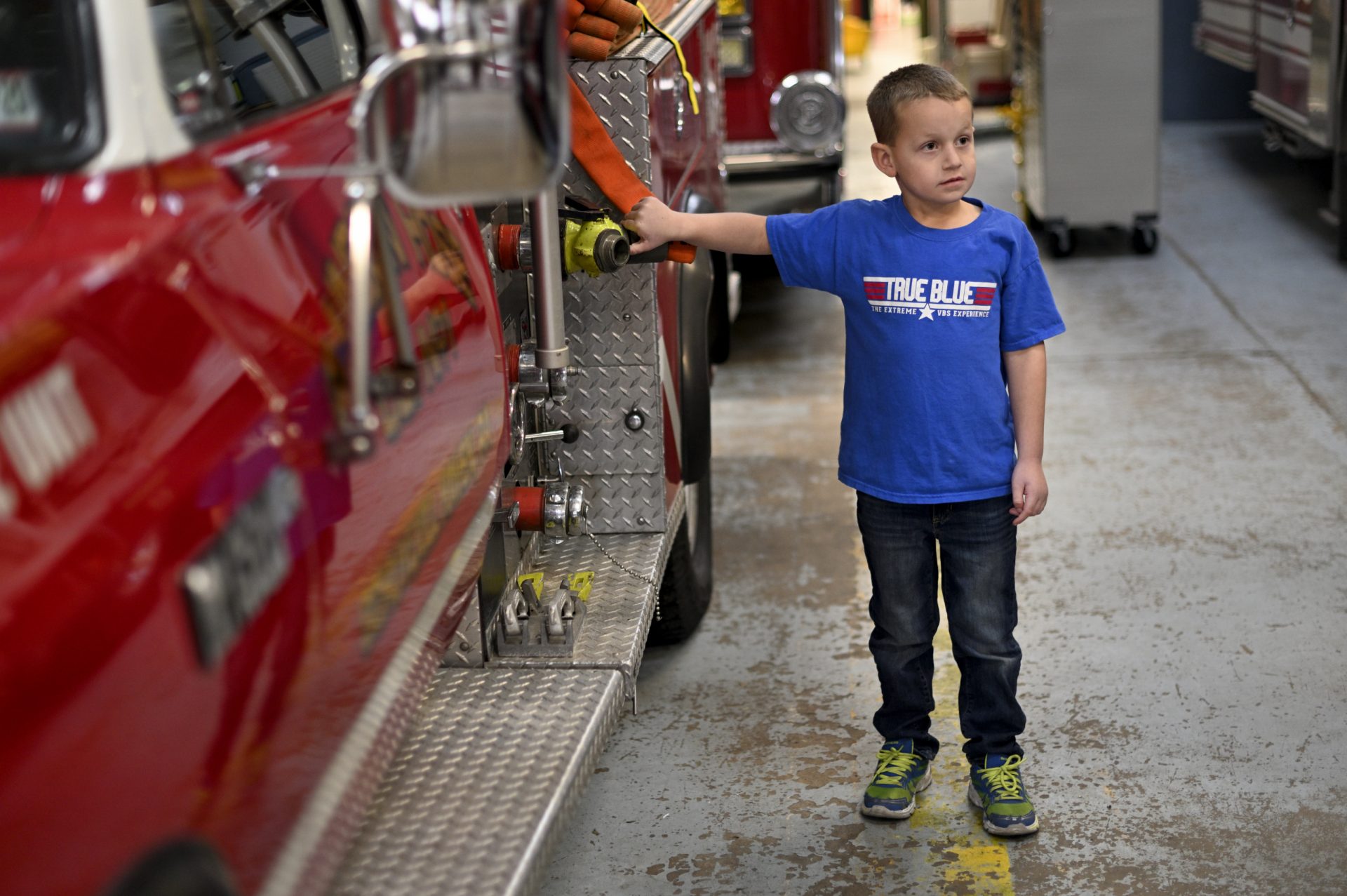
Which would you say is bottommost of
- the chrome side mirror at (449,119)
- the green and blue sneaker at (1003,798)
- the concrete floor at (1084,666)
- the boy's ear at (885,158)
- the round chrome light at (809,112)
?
the concrete floor at (1084,666)

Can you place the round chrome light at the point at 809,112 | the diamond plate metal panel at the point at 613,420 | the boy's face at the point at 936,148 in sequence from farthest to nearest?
the round chrome light at the point at 809,112
the diamond plate metal panel at the point at 613,420
the boy's face at the point at 936,148

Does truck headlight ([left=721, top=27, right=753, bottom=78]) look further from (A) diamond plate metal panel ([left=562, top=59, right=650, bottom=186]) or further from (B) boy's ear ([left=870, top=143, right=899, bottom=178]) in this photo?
(B) boy's ear ([left=870, top=143, right=899, bottom=178])

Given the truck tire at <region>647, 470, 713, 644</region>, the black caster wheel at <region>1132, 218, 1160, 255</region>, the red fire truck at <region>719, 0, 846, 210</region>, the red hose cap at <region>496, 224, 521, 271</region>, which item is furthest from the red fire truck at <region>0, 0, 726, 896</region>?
the black caster wheel at <region>1132, 218, 1160, 255</region>

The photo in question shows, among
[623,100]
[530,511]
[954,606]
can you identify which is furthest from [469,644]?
[623,100]

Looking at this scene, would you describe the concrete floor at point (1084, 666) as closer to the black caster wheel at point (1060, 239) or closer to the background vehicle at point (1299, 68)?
the background vehicle at point (1299, 68)

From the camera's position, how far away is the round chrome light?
6.67m

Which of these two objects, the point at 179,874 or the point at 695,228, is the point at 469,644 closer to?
the point at 695,228

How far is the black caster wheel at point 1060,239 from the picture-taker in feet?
27.1

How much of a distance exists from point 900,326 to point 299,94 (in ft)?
3.85

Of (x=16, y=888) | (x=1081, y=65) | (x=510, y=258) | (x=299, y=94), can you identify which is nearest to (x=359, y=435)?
(x=16, y=888)

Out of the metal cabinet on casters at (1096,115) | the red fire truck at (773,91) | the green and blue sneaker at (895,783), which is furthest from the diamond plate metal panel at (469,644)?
the metal cabinet on casters at (1096,115)

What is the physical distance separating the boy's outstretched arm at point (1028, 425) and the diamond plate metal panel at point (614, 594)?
2.56 ft

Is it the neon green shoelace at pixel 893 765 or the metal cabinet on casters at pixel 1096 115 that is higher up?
the metal cabinet on casters at pixel 1096 115

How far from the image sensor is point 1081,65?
7.96 meters
